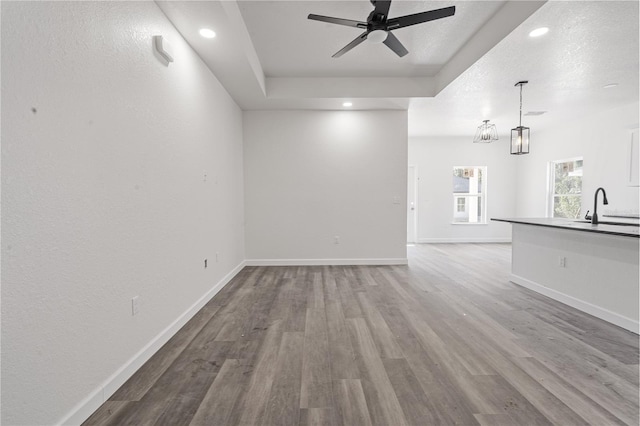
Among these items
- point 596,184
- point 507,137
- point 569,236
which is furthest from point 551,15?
point 507,137

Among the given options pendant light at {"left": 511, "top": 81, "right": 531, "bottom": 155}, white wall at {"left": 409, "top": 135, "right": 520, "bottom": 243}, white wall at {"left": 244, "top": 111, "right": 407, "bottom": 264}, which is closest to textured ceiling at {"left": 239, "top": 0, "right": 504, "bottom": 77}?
white wall at {"left": 244, "top": 111, "right": 407, "bottom": 264}

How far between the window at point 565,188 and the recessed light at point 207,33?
24.0ft

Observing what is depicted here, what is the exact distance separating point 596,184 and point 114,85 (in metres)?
7.62

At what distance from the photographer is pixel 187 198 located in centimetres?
266

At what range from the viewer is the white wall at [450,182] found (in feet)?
24.3

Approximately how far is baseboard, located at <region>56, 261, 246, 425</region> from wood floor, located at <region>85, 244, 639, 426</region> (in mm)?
47

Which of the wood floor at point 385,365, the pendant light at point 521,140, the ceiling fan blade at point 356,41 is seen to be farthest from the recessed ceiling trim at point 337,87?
the wood floor at point 385,365

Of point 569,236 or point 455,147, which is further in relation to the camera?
point 455,147

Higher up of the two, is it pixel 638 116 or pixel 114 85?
pixel 638 116

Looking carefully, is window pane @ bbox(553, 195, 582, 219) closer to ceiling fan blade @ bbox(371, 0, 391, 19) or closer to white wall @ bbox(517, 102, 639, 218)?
white wall @ bbox(517, 102, 639, 218)

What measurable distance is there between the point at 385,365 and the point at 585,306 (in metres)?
2.48

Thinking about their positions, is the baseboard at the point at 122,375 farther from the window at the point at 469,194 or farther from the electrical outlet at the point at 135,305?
the window at the point at 469,194

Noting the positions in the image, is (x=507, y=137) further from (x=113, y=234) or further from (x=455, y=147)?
(x=113, y=234)

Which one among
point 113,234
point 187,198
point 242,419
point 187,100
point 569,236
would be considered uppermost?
point 187,100
